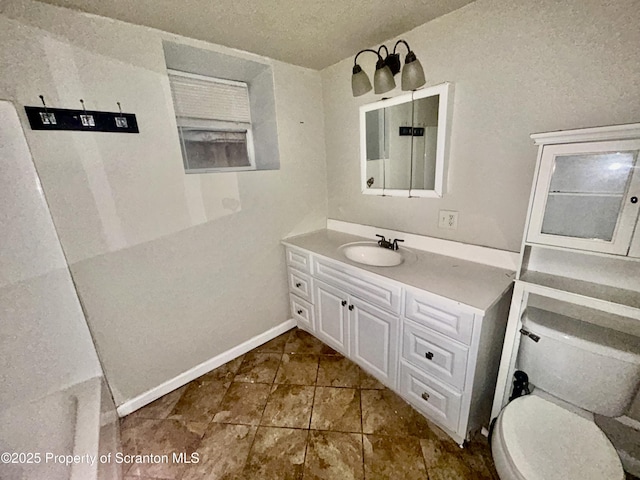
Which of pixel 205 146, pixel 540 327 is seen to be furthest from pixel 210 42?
pixel 540 327

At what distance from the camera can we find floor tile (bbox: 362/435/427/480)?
1143 mm

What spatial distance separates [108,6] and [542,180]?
6.20 feet

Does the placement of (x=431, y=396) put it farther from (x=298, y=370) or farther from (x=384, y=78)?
(x=384, y=78)

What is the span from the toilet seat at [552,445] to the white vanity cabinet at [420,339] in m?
0.20

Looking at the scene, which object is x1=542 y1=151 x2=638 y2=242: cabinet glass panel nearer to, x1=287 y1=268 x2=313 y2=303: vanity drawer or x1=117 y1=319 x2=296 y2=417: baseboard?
x1=287 y1=268 x2=313 y2=303: vanity drawer

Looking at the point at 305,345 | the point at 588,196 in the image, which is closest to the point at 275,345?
the point at 305,345

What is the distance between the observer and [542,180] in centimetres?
94

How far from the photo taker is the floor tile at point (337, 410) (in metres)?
1.37

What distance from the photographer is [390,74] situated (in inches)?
55.3

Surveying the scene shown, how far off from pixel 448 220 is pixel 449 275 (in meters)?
0.39

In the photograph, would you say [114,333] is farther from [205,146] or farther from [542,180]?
[542,180]

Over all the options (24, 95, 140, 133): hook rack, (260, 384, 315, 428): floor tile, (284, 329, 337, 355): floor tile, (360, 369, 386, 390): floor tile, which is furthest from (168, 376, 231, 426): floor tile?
(24, 95, 140, 133): hook rack

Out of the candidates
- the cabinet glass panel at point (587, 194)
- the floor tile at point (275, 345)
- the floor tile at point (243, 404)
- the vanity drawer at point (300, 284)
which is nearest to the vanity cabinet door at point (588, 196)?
the cabinet glass panel at point (587, 194)

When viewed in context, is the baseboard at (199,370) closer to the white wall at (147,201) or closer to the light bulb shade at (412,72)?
the white wall at (147,201)
